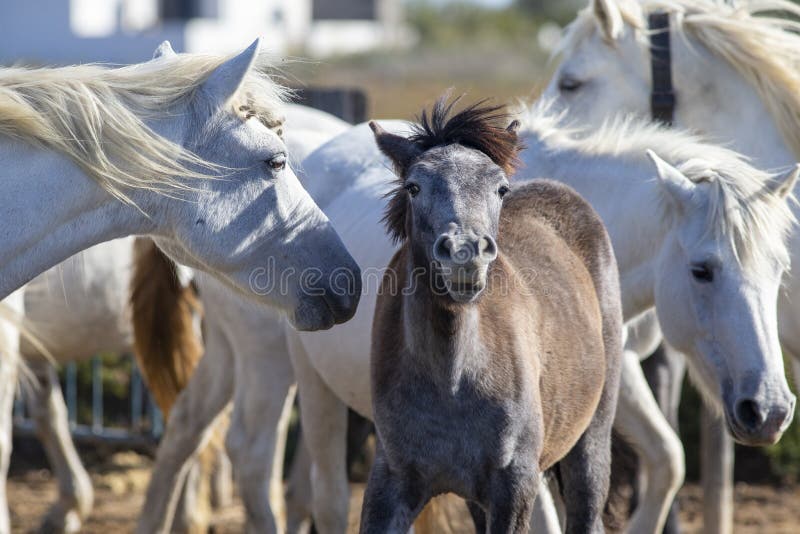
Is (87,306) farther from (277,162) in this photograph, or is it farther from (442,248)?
(442,248)

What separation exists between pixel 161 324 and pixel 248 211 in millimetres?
2542

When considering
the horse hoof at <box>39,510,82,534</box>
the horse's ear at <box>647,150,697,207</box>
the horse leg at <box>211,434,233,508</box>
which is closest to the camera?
the horse's ear at <box>647,150,697,207</box>

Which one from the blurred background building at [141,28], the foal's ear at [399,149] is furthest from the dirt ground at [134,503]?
the blurred background building at [141,28]

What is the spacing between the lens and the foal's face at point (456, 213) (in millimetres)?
2740

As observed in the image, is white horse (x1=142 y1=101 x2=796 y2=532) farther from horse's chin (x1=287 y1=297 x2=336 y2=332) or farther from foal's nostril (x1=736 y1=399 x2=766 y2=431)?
horse's chin (x1=287 y1=297 x2=336 y2=332)

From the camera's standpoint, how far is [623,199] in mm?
4176

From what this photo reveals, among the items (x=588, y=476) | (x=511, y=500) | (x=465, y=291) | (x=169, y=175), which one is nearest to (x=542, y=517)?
(x=588, y=476)

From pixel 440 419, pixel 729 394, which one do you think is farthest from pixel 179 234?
pixel 729 394

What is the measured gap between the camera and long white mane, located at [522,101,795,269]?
3545 mm

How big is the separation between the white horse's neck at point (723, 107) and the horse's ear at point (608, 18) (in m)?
0.26

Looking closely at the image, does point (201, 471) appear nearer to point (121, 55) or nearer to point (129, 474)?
point (129, 474)

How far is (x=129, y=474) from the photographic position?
23.3 ft

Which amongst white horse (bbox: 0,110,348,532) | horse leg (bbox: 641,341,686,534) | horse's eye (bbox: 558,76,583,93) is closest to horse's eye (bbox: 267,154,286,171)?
horse's eye (bbox: 558,76,583,93)

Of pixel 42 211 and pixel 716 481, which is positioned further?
pixel 716 481
